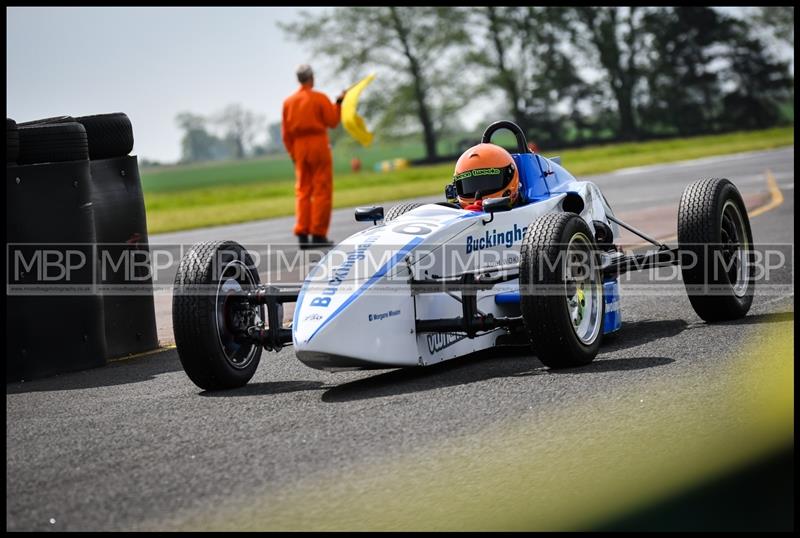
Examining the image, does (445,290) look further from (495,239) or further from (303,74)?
(303,74)

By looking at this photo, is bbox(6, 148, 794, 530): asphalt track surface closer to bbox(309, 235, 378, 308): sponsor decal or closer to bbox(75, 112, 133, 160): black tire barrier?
bbox(309, 235, 378, 308): sponsor decal

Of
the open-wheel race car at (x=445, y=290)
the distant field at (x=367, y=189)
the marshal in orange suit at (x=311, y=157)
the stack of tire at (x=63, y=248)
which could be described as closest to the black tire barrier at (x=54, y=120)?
the stack of tire at (x=63, y=248)

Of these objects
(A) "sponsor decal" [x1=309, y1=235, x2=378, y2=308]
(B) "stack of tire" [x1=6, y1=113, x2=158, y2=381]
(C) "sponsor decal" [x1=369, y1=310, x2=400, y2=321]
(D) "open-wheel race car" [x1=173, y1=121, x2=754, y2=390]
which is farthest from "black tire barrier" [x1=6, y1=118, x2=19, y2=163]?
(C) "sponsor decal" [x1=369, y1=310, x2=400, y2=321]

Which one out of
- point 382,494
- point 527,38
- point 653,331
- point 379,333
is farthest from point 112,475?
point 527,38

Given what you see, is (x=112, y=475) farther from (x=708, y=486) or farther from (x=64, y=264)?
(x=64, y=264)

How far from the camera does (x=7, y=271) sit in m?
7.39

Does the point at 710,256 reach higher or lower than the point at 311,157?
lower

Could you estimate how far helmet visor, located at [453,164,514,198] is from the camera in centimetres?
777

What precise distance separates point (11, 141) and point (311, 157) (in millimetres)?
8354

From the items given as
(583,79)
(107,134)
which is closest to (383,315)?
(107,134)

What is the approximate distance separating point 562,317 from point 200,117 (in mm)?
170473

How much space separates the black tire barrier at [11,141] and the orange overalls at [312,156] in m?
8.12

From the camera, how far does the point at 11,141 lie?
7586mm

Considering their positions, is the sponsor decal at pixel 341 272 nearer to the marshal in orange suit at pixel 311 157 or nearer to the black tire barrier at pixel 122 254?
the black tire barrier at pixel 122 254
